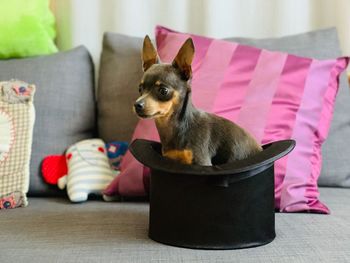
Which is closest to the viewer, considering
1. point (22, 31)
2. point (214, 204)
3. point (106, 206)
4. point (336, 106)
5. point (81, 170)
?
point (214, 204)

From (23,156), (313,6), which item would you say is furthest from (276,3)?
(23,156)

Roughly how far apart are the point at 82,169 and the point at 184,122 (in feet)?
1.63

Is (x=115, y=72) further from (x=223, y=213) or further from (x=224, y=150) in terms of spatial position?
(x=223, y=213)

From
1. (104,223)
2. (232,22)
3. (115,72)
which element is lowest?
(104,223)

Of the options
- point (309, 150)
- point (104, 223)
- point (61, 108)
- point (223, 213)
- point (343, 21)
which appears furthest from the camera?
point (343, 21)

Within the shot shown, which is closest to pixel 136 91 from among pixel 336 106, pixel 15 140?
pixel 15 140

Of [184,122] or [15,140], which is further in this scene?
[15,140]

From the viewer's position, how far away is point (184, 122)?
42.5 inches

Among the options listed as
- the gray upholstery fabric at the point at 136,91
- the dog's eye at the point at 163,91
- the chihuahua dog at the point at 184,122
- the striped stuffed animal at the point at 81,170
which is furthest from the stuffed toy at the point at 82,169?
the dog's eye at the point at 163,91

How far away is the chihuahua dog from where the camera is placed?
1.03 meters

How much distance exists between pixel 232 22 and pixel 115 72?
0.51m

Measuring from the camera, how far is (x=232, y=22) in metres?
1.90

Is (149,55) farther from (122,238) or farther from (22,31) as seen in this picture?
(22,31)

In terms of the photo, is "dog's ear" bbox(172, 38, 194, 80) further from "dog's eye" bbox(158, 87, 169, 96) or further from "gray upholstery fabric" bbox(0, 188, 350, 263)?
"gray upholstery fabric" bbox(0, 188, 350, 263)
